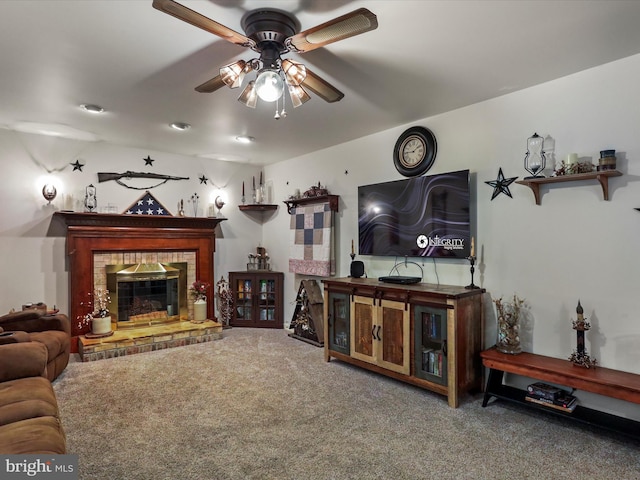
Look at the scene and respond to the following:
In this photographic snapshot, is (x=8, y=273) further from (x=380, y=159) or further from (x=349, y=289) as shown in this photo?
(x=380, y=159)

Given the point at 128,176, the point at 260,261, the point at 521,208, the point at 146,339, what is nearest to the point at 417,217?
the point at 521,208

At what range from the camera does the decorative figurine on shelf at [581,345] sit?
2676 mm

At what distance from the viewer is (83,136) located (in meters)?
4.53

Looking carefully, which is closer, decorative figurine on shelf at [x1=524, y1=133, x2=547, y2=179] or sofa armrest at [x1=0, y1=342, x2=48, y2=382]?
sofa armrest at [x1=0, y1=342, x2=48, y2=382]

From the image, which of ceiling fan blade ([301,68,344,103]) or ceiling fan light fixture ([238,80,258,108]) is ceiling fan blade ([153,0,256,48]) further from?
ceiling fan blade ([301,68,344,103])

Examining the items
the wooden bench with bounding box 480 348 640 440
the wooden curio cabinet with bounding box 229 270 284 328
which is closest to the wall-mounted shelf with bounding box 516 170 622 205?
the wooden bench with bounding box 480 348 640 440

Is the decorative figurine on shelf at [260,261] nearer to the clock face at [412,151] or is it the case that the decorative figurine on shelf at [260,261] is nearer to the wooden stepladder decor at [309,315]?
the wooden stepladder decor at [309,315]

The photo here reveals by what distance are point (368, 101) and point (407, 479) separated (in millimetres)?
2873

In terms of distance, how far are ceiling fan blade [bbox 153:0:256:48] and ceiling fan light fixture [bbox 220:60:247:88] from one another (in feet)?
0.41

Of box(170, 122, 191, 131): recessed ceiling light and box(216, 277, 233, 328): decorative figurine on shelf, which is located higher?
box(170, 122, 191, 131): recessed ceiling light

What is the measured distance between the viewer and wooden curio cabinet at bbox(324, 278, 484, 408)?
3.03 m

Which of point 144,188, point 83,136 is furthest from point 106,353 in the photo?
point 83,136

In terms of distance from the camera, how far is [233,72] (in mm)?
2164

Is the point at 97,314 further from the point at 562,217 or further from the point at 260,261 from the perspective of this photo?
the point at 562,217
